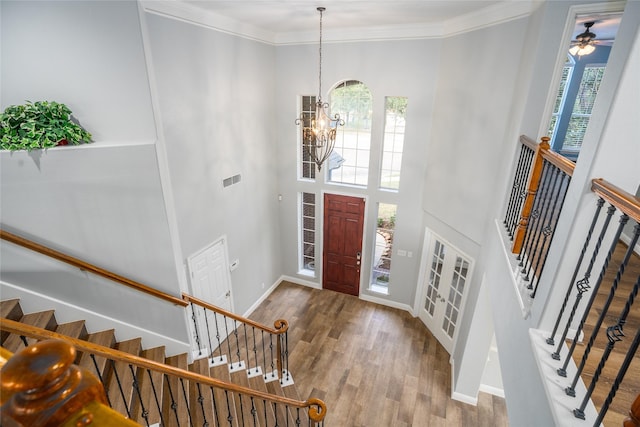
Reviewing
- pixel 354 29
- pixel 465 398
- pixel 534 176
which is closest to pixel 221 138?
pixel 354 29

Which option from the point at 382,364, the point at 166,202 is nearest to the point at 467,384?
the point at 382,364

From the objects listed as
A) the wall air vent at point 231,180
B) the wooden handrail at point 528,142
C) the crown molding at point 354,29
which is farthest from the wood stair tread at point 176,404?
the crown molding at point 354,29

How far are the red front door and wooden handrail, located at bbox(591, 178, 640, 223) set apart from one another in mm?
4950

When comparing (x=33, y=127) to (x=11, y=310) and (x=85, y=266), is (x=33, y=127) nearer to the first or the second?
(x=85, y=266)

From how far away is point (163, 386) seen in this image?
3.32 metres

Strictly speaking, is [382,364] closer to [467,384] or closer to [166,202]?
[467,384]

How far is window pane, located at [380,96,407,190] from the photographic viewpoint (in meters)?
5.71

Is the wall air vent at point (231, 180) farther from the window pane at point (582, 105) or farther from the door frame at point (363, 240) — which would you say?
the window pane at point (582, 105)

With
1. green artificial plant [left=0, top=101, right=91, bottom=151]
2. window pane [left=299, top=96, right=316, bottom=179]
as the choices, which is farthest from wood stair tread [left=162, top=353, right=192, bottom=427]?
window pane [left=299, top=96, right=316, bottom=179]

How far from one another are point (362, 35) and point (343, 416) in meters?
6.01

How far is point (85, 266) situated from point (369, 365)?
14.4 feet

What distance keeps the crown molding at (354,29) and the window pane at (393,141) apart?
1.05m

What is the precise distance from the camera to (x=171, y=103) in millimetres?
3941

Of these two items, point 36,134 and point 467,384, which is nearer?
point 36,134
